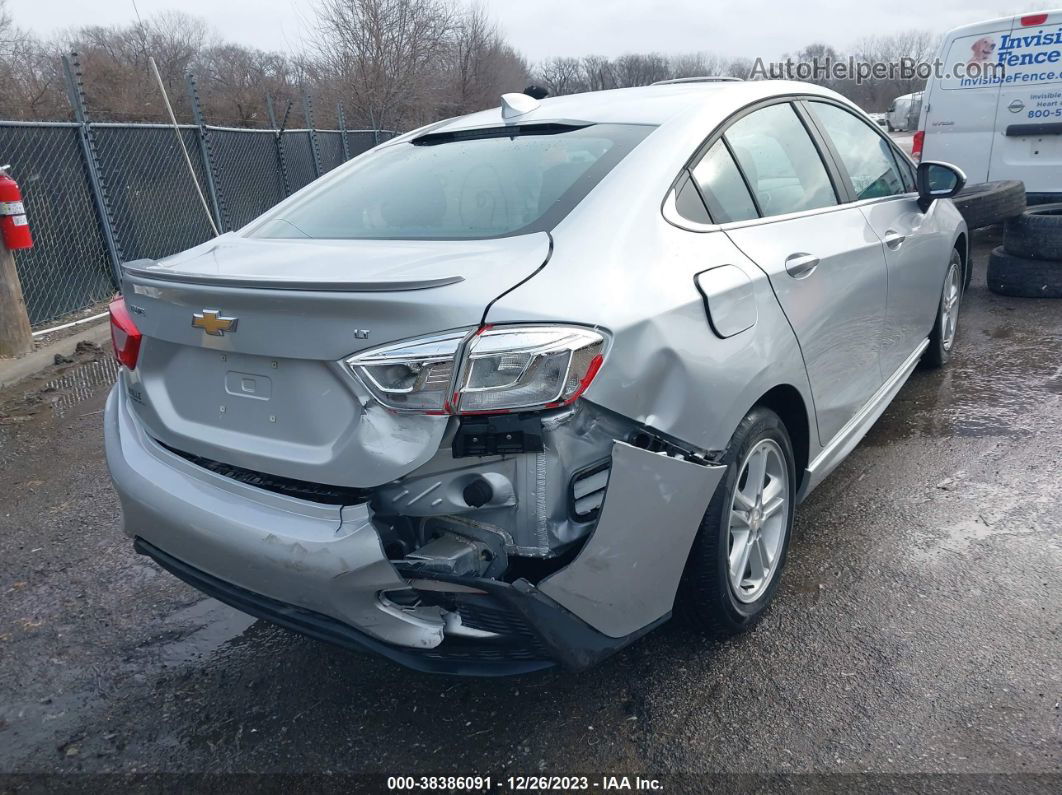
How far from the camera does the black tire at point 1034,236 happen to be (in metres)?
6.31

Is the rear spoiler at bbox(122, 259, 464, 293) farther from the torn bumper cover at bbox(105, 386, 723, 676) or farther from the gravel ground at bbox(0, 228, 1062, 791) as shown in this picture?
the gravel ground at bbox(0, 228, 1062, 791)

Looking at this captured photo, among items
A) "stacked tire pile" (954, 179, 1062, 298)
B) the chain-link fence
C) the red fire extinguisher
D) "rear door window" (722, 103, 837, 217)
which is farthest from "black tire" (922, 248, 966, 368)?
the chain-link fence

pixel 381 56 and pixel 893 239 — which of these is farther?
pixel 381 56

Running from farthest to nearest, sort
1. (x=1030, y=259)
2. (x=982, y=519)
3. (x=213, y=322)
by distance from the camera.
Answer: (x=1030, y=259) < (x=982, y=519) < (x=213, y=322)

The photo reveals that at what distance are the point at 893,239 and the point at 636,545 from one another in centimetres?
226

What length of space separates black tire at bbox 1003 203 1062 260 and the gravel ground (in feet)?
11.7

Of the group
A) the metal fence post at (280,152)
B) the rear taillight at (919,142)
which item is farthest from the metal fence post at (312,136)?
the rear taillight at (919,142)

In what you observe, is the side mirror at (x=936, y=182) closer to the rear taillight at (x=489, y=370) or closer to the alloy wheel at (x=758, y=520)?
the alloy wheel at (x=758, y=520)

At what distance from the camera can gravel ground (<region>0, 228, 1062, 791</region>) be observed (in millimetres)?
2189

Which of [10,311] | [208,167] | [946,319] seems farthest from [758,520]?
[208,167]

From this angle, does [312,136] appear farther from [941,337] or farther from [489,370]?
[489,370]

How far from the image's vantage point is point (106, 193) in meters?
8.26

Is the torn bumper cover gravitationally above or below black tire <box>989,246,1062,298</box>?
above

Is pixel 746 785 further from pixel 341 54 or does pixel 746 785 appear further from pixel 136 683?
pixel 341 54
